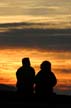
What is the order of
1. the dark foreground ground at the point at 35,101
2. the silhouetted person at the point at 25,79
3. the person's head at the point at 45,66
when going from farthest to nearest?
the silhouetted person at the point at 25,79
the person's head at the point at 45,66
the dark foreground ground at the point at 35,101

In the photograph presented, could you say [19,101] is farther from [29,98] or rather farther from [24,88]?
[24,88]

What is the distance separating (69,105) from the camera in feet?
43.6

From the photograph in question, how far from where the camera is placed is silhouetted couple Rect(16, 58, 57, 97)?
1416 cm

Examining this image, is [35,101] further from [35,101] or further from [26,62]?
[26,62]

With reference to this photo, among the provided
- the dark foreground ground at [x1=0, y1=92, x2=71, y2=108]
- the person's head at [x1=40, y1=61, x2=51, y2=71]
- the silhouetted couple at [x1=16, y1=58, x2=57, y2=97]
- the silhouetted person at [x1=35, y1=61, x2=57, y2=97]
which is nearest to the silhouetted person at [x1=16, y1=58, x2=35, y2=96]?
the silhouetted couple at [x1=16, y1=58, x2=57, y2=97]

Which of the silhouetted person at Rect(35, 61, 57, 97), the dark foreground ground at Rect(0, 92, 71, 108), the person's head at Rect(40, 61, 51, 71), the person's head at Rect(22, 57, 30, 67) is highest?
the person's head at Rect(22, 57, 30, 67)

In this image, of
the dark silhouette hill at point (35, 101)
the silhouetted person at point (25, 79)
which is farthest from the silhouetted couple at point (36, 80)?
the dark silhouette hill at point (35, 101)

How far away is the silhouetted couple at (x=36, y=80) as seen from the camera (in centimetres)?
1416

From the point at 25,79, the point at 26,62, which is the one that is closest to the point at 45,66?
the point at 26,62

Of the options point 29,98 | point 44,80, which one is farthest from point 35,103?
point 44,80

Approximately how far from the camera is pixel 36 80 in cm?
1432

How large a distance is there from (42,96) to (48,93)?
0.53 metres

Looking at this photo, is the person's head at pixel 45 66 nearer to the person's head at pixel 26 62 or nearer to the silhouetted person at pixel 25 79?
the person's head at pixel 26 62

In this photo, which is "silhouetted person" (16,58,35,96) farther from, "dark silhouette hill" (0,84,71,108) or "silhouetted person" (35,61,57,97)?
"dark silhouette hill" (0,84,71,108)
